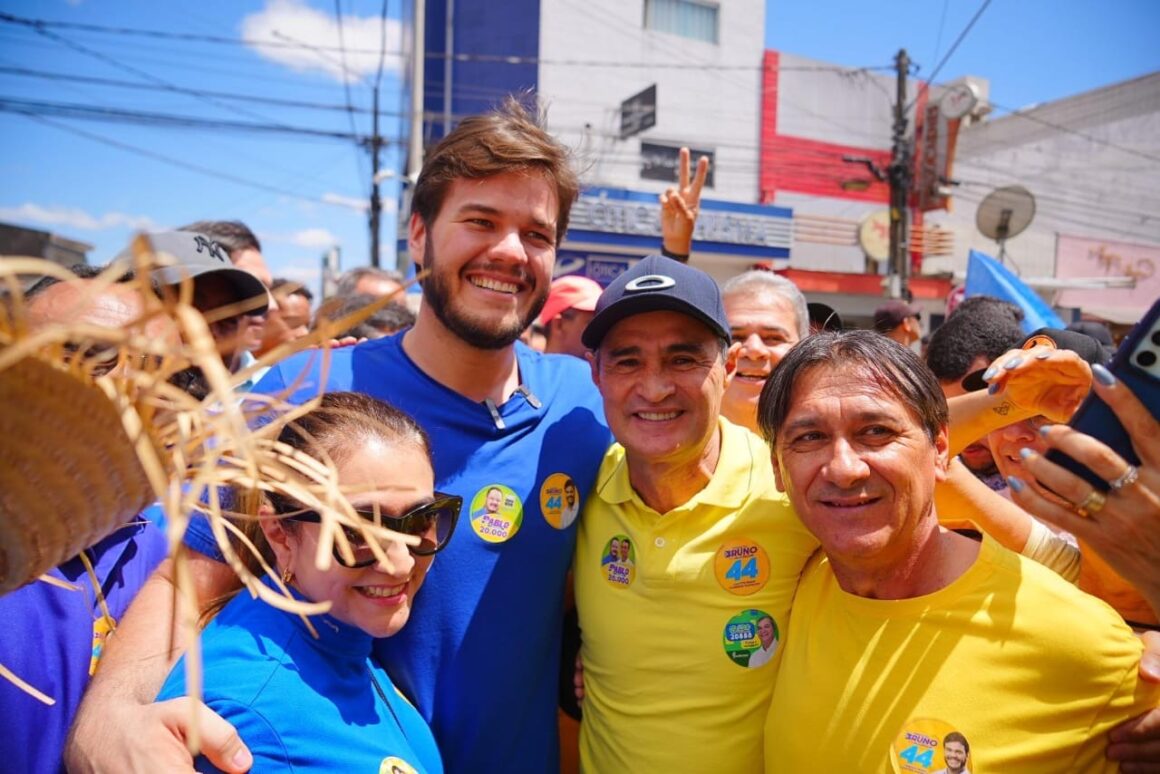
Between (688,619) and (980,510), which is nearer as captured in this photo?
(688,619)

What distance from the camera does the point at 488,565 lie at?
7.03 ft

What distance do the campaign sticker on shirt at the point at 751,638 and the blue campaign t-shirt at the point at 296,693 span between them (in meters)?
0.89

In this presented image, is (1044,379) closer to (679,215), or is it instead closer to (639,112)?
(679,215)

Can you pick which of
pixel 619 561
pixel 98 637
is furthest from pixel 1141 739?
pixel 98 637

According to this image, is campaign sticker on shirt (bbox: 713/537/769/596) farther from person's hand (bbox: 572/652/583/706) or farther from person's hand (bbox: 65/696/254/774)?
person's hand (bbox: 65/696/254/774)

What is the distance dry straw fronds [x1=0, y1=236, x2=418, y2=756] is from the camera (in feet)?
2.16

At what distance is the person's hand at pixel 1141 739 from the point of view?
148 centimetres

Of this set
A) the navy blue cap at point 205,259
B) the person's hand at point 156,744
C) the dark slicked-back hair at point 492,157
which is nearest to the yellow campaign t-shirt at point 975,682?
the person's hand at point 156,744

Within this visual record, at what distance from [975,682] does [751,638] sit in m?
0.58

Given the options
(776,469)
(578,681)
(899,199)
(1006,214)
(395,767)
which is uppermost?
(899,199)

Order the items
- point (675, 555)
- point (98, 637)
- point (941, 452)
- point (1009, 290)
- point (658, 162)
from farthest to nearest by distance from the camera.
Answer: point (658, 162) < point (1009, 290) < point (675, 555) < point (941, 452) < point (98, 637)

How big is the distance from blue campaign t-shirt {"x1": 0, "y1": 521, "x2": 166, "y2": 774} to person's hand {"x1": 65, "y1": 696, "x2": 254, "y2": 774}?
0.47ft

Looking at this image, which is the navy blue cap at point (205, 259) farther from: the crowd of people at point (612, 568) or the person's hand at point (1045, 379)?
the person's hand at point (1045, 379)

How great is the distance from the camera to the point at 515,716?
2129 mm
